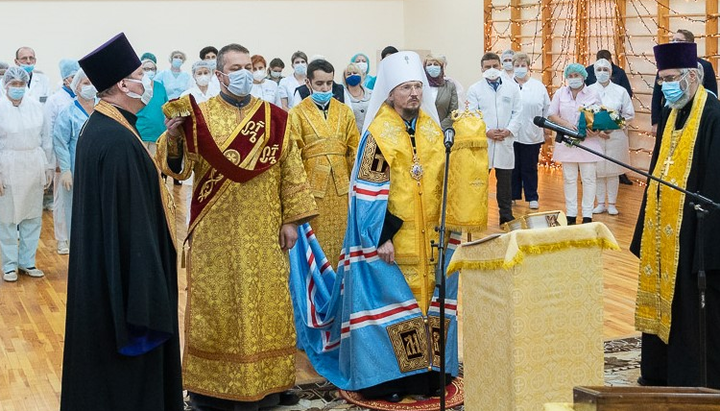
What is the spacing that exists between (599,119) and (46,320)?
599cm

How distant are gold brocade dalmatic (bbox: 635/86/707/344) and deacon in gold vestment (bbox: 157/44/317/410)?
1801mm

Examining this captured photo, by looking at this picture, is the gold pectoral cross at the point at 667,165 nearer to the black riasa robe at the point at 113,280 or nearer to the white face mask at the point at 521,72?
the black riasa robe at the point at 113,280

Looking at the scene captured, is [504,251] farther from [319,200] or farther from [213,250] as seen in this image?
[319,200]

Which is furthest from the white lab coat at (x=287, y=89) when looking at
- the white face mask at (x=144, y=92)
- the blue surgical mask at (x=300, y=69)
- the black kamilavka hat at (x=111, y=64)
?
the black kamilavka hat at (x=111, y=64)

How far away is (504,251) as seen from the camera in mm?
3902

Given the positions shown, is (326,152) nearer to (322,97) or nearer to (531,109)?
(322,97)

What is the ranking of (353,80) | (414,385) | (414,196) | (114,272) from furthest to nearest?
(353,80), (414,385), (414,196), (114,272)

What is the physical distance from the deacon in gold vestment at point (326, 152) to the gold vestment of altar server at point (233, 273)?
152 cm

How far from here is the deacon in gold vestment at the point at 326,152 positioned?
670cm

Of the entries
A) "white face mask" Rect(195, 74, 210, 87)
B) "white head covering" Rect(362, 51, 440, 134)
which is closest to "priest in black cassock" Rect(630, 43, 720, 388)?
"white head covering" Rect(362, 51, 440, 134)

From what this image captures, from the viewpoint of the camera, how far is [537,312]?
3.98 meters

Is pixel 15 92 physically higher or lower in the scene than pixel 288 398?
higher

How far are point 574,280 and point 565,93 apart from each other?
7296 millimetres

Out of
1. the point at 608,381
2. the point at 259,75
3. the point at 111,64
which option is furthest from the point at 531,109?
the point at 111,64
